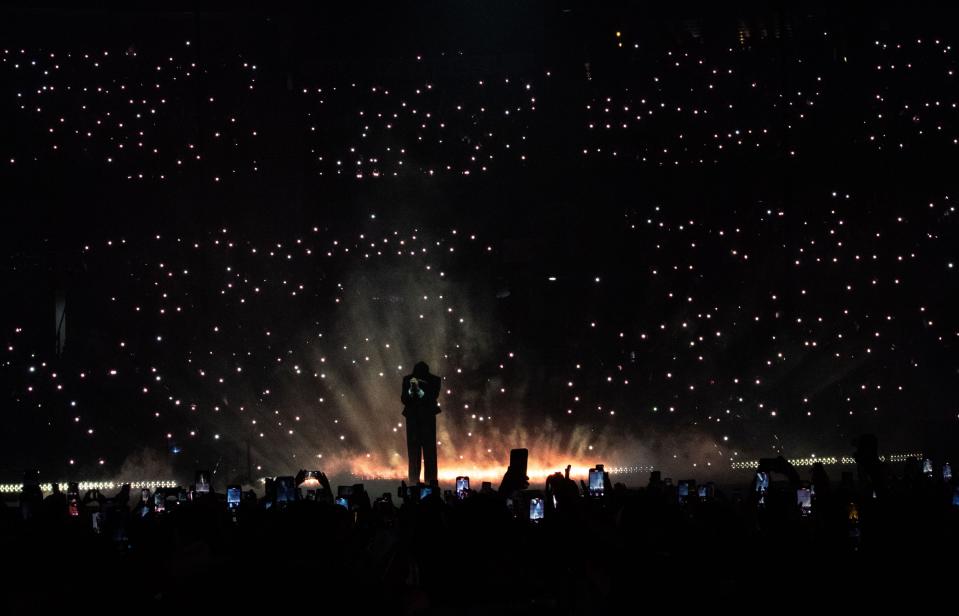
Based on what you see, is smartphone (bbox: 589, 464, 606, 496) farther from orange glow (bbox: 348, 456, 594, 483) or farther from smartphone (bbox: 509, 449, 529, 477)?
orange glow (bbox: 348, 456, 594, 483)

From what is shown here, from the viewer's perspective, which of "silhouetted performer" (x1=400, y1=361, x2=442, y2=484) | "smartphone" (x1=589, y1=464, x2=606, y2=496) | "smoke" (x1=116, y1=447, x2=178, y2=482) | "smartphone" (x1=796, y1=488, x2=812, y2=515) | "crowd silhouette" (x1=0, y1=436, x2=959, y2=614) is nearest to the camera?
"crowd silhouette" (x1=0, y1=436, x2=959, y2=614)

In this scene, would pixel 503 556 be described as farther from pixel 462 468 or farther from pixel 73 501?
pixel 462 468

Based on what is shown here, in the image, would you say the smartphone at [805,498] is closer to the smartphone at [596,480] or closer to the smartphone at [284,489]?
the smartphone at [596,480]

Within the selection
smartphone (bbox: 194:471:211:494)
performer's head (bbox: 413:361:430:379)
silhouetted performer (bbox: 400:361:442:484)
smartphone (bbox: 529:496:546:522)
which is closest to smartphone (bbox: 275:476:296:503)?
smartphone (bbox: 194:471:211:494)

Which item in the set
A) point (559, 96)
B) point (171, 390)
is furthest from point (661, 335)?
point (171, 390)

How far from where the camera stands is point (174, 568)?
453 centimetres

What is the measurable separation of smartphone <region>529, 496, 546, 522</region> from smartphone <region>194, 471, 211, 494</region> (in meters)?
4.30

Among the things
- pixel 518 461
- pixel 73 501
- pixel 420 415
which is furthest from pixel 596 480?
pixel 420 415

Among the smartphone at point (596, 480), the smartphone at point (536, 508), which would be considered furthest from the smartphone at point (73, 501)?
the smartphone at point (596, 480)

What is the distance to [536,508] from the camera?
8.89 meters

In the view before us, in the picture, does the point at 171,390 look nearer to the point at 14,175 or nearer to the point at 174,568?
the point at 14,175

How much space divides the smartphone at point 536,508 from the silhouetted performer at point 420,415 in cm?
768

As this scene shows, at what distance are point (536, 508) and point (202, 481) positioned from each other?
4.58 m

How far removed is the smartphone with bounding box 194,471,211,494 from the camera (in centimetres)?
1127
